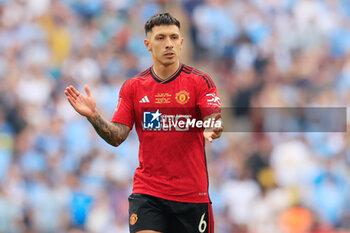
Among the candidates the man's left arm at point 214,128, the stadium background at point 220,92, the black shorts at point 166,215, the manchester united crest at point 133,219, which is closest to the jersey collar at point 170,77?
the man's left arm at point 214,128

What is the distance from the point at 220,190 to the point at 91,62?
387 cm

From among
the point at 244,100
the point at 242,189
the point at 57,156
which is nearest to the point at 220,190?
the point at 242,189

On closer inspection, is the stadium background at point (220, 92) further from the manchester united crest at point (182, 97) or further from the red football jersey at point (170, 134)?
the manchester united crest at point (182, 97)

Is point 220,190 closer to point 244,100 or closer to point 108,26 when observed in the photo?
point 244,100

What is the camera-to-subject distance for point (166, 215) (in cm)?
549

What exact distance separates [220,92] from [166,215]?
290 inches

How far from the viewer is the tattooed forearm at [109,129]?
5.39 m

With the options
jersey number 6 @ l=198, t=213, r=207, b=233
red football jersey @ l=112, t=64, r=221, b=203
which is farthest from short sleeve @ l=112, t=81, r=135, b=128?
jersey number 6 @ l=198, t=213, r=207, b=233

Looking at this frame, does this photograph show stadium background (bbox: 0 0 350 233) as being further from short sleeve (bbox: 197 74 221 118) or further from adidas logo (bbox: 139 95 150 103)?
short sleeve (bbox: 197 74 221 118)

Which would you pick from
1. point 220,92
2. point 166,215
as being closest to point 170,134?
point 166,215

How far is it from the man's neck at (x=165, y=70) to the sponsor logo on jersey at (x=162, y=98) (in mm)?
170

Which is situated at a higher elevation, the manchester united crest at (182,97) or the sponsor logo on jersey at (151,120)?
the manchester united crest at (182,97)

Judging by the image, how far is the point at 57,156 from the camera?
460 inches

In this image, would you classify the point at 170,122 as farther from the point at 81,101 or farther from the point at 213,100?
the point at 81,101
